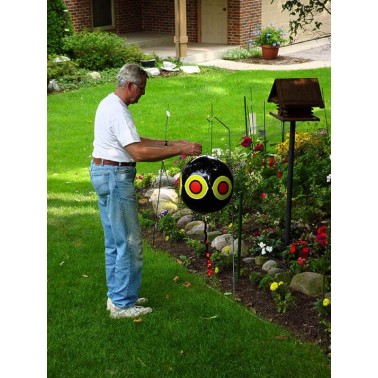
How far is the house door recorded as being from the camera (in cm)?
2020

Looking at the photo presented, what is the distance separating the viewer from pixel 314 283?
20.5 ft

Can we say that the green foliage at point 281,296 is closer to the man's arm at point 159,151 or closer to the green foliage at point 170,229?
the man's arm at point 159,151

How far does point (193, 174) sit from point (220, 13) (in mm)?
14971

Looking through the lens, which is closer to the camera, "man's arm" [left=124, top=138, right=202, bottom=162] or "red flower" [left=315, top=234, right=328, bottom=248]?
"man's arm" [left=124, top=138, right=202, bottom=162]

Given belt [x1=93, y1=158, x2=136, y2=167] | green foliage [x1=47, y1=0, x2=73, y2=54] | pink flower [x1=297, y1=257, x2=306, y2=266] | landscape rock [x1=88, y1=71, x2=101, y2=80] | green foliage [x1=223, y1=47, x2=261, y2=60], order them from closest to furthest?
belt [x1=93, y1=158, x2=136, y2=167]
pink flower [x1=297, y1=257, x2=306, y2=266]
landscape rock [x1=88, y1=71, x2=101, y2=80]
green foliage [x1=47, y1=0, x2=73, y2=54]
green foliage [x1=223, y1=47, x2=261, y2=60]

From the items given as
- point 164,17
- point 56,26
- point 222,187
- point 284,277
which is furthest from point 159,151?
point 164,17

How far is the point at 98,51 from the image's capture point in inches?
663

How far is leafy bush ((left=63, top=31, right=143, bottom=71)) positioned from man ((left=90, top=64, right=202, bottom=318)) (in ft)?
36.5

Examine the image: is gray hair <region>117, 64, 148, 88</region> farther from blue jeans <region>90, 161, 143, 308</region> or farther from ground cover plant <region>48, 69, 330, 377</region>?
ground cover plant <region>48, 69, 330, 377</region>

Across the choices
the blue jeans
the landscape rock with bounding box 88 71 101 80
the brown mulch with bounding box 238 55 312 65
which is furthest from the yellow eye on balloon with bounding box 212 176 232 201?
the brown mulch with bounding box 238 55 312 65

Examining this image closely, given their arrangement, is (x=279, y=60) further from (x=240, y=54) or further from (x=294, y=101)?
(x=294, y=101)

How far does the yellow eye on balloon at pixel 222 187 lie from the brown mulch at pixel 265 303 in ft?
2.49
